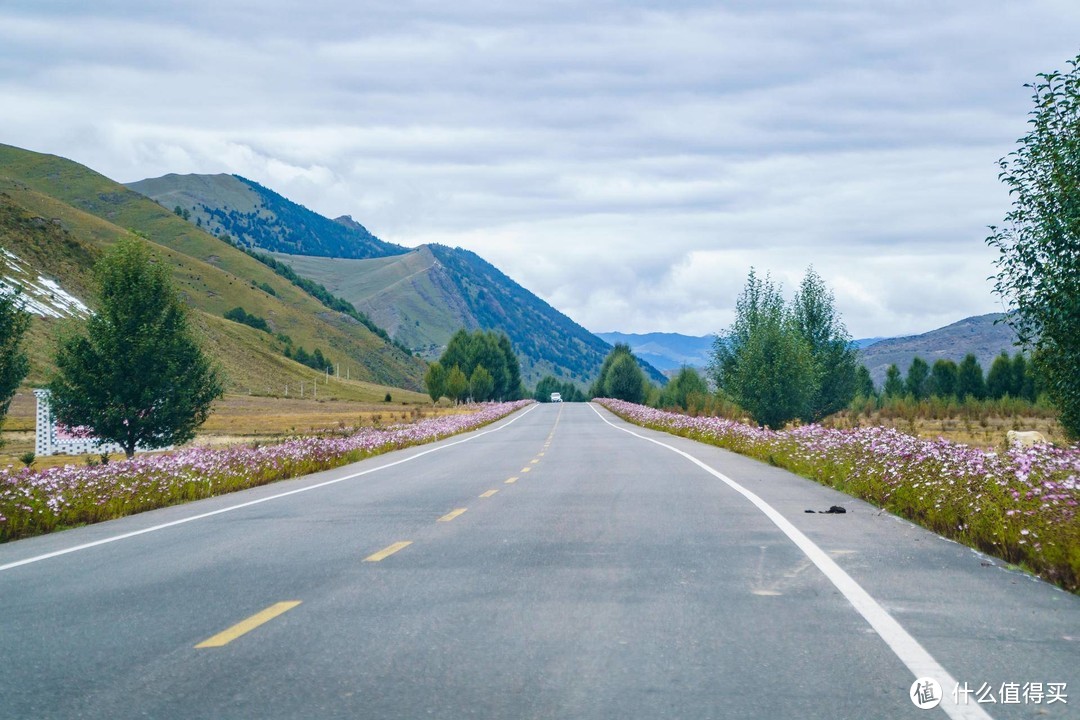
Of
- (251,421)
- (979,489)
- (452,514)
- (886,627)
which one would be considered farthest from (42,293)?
(886,627)

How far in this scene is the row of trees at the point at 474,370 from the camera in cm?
13488

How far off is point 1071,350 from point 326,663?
1312cm

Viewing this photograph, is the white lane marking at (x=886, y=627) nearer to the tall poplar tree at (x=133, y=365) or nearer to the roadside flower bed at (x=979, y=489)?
the roadside flower bed at (x=979, y=489)

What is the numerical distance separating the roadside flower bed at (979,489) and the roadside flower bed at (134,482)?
35.7ft

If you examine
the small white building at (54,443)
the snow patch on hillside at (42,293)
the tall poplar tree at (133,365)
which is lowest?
the small white building at (54,443)

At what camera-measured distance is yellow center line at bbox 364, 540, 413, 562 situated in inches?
365

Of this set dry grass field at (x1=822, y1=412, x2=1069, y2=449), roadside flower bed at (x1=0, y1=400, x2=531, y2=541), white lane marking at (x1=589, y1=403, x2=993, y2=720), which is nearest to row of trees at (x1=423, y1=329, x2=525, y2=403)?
dry grass field at (x1=822, y1=412, x2=1069, y2=449)

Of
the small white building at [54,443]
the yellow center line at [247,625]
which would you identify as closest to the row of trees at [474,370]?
the small white building at [54,443]

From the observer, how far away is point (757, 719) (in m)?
4.50

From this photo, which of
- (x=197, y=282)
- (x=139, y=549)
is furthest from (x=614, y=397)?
(x=139, y=549)

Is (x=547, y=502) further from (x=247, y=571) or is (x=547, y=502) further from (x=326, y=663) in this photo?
(x=326, y=663)

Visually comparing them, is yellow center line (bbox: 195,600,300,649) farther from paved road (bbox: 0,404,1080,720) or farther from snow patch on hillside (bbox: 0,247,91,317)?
snow patch on hillside (bbox: 0,247,91,317)

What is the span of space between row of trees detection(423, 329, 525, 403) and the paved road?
120939mm

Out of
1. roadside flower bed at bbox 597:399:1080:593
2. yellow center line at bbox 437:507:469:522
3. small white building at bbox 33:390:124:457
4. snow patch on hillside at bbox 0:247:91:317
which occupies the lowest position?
small white building at bbox 33:390:124:457
